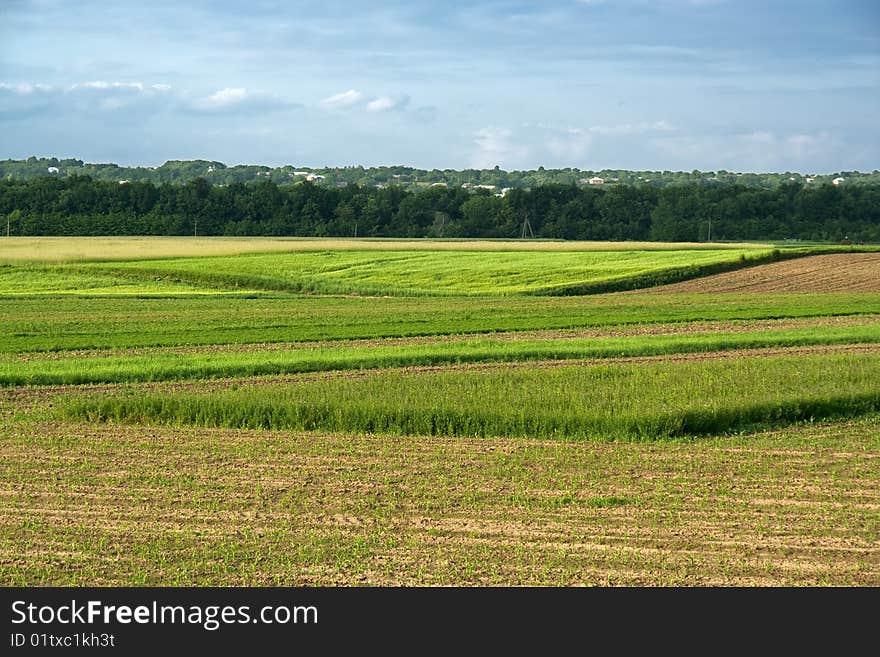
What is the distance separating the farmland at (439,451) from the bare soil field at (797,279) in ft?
53.1

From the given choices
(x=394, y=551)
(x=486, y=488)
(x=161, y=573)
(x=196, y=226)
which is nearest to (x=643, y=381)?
(x=486, y=488)

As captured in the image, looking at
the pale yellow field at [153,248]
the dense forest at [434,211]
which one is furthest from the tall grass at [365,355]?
the dense forest at [434,211]

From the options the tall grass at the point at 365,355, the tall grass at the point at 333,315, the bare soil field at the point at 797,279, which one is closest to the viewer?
the tall grass at the point at 365,355

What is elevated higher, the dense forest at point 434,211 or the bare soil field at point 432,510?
the dense forest at point 434,211

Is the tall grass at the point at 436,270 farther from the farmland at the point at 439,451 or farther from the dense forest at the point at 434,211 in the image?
the dense forest at the point at 434,211

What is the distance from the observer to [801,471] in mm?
14805

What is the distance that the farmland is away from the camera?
10836 millimetres

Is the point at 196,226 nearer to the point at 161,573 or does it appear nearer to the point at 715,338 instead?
Answer: the point at 715,338

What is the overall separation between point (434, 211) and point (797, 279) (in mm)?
61363

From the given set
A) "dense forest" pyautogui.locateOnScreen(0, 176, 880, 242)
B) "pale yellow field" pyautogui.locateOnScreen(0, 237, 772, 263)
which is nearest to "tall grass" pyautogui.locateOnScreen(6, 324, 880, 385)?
"pale yellow field" pyautogui.locateOnScreen(0, 237, 772, 263)

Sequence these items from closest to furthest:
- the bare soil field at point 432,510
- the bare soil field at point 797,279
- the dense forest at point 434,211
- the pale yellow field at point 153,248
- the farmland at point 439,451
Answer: the bare soil field at point 432,510 → the farmland at point 439,451 → the bare soil field at point 797,279 → the pale yellow field at point 153,248 → the dense forest at point 434,211

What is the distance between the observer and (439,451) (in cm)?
1609

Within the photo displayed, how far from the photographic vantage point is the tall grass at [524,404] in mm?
17703

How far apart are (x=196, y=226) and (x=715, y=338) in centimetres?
8129
